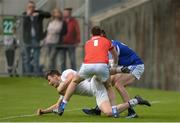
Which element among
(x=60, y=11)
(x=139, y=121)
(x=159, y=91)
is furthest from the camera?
(x=60, y=11)

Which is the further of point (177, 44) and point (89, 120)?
point (177, 44)

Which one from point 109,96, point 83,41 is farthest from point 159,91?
point 109,96

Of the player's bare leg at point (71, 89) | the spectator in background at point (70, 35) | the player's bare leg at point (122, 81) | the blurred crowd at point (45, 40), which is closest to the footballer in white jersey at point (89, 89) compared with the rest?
the player's bare leg at point (71, 89)

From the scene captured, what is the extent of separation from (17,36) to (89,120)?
12.5 meters

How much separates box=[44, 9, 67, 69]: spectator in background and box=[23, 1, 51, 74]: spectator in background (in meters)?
0.29

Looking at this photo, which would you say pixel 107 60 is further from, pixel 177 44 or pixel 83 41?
pixel 83 41

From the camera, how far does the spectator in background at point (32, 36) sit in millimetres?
26156

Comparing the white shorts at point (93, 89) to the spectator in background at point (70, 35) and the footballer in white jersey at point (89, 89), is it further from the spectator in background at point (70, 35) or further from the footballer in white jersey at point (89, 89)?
the spectator in background at point (70, 35)

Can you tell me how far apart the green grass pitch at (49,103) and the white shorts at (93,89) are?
0.36m

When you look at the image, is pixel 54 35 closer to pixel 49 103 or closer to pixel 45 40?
pixel 45 40

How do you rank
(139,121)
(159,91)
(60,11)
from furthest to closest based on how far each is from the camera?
1. (60,11)
2. (159,91)
3. (139,121)

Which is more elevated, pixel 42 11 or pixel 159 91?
pixel 42 11

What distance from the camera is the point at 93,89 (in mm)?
15070

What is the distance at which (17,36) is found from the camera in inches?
1046
